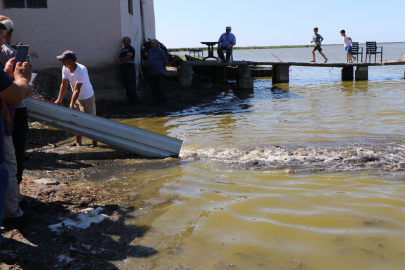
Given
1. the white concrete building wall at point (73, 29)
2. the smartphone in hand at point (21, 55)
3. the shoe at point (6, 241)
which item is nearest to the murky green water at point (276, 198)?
the shoe at point (6, 241)

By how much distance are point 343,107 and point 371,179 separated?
7208mm

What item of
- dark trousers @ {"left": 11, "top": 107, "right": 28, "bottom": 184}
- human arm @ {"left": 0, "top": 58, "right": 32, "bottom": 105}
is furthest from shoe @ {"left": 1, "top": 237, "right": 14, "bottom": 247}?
human arm @ {"left": 0, "top": 58, "right": 32, "bottom": 105}

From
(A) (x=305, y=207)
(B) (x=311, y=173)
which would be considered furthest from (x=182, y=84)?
(A) (x=305, y=207)

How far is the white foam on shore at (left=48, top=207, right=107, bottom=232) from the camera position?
341 centimetres

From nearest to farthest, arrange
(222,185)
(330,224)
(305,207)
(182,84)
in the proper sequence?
1. (330,224)
2. (305,207)
3. (222,185)
4. (182,84)

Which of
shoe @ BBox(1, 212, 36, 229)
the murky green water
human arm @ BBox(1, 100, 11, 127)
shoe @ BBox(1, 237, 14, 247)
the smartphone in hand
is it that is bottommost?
the murky green water

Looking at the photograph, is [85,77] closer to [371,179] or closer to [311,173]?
[311,173]

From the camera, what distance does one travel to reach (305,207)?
3.93 meters

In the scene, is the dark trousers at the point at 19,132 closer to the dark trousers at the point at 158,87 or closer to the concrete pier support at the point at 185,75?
the dark trousers at the point at 158,87

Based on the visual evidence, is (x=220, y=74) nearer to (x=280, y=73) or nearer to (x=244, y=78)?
(x=244, y=78)

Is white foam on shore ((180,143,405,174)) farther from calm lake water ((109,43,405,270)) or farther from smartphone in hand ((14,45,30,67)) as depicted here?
smartphone in hand ((14,45,30,67))

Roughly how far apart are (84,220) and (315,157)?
3777 mm

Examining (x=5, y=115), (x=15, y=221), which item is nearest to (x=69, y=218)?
(x=15, y=221)

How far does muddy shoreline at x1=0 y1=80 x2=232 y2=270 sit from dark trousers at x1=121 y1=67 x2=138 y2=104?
4.88 metres
